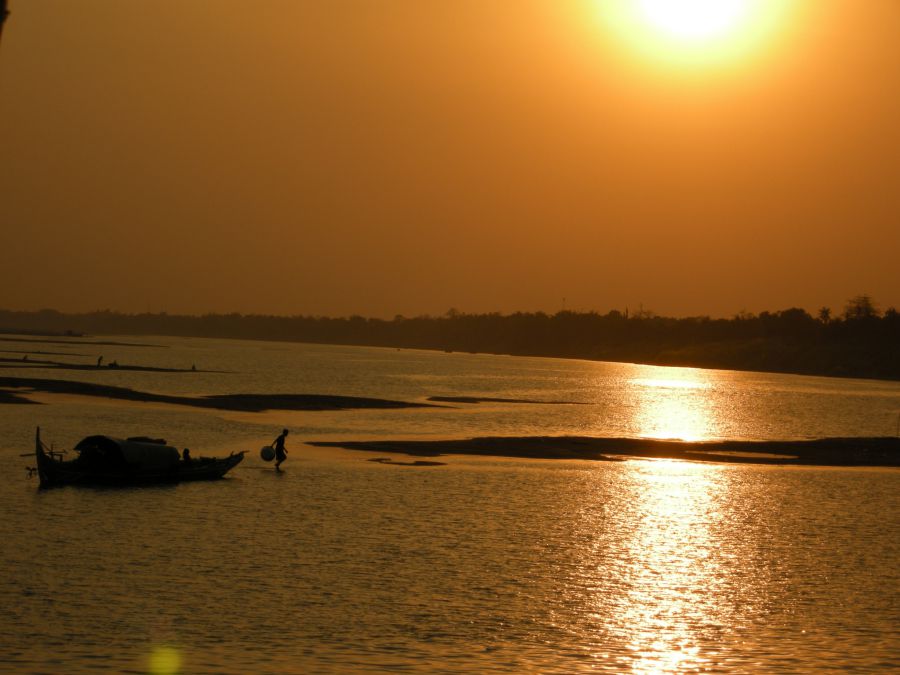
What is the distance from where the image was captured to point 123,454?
150 ft

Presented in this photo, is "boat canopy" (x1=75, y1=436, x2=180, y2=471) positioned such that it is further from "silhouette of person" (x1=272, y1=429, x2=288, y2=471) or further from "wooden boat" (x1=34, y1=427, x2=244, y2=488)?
"silhouette of person" (x1=272, y1=429, x2=288, y2=471)

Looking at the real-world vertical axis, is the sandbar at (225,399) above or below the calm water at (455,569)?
above

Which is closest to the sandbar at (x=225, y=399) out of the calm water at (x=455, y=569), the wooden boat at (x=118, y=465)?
the calm water at (x=455, y=569)

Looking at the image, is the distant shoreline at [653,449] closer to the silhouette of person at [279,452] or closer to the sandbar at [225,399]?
the silhouette of person at [279,452]

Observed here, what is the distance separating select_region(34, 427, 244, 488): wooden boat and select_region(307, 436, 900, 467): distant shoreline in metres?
18.5

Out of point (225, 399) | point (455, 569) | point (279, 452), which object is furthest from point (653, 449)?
point (225, 399)

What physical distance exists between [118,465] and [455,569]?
20.8m

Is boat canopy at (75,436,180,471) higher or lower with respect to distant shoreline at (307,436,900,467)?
higher

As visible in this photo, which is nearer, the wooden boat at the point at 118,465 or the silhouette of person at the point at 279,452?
the wooden boat at the point at 118,465

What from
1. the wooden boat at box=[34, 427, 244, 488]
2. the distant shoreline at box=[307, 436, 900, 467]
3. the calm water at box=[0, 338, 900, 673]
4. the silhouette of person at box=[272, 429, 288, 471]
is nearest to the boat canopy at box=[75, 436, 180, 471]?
the wooden boat at box=[34, 427, 244, 488]

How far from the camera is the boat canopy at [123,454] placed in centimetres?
4559

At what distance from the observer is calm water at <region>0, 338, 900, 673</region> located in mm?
22719

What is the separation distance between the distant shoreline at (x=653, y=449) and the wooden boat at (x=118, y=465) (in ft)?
60.6

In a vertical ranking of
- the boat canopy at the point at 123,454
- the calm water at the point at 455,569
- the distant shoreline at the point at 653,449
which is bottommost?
the distant shoreline at the point at 653,449
